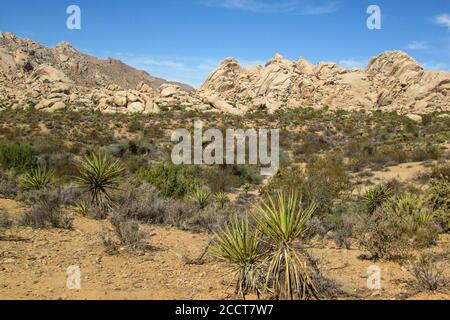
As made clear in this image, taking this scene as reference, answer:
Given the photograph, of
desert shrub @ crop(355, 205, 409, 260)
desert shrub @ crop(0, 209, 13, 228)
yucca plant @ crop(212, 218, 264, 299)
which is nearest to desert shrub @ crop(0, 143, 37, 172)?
desert shrub @ crop(0, 209, 13, 228)

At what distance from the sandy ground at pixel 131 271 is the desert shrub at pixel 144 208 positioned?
1.24 metres

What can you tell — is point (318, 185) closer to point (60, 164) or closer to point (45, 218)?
point (45, 218)

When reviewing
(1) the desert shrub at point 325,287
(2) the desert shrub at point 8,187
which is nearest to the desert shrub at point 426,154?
(1) the desert shrub at point 325,287

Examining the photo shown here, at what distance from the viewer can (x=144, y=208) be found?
9445 mm

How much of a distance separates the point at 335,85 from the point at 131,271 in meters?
54.5

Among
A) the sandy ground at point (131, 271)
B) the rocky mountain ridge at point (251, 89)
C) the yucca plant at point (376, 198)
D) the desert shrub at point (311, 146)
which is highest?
the rocky mountain ridge at point (251, 89)

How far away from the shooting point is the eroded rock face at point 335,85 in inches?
1950

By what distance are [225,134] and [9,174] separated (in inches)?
727

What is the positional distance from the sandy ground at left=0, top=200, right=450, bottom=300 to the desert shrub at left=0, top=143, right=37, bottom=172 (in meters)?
6.97

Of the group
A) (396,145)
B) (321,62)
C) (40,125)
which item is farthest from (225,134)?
(321,62)

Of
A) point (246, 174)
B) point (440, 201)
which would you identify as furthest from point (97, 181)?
point (246, 174)

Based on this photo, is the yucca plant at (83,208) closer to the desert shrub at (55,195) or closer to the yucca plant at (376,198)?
the desert shrub at (55,195)
